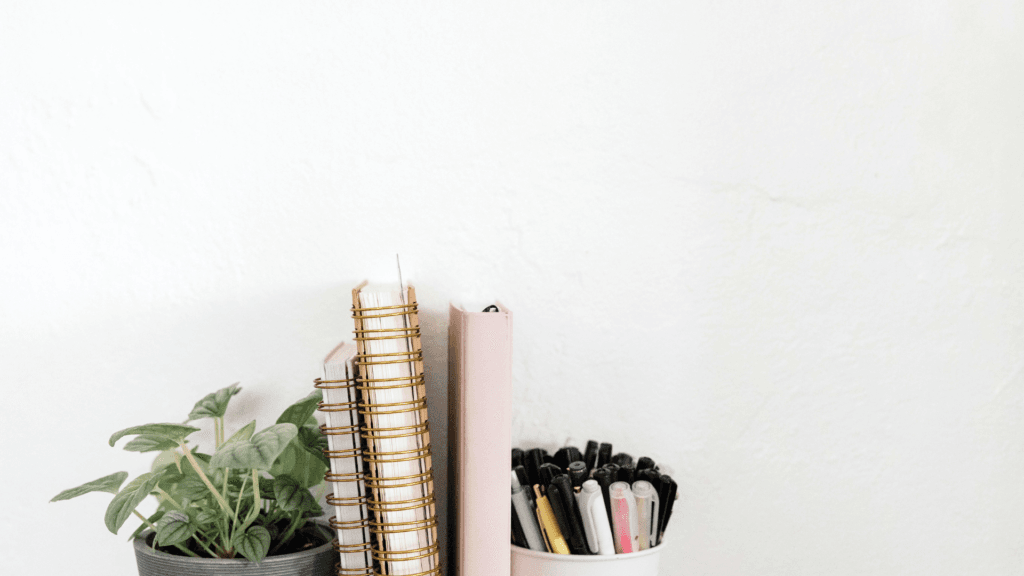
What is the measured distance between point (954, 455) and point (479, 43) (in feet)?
2.01

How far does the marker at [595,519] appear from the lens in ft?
1.71

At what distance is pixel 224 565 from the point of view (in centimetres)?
47

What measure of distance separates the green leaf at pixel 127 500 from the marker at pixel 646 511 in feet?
1.13

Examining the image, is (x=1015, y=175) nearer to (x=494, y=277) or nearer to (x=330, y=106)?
(x=494, y=277)

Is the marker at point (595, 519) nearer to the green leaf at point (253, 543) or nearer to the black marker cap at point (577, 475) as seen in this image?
the black marker cap at point (577, 475)

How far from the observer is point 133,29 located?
2.05 feet

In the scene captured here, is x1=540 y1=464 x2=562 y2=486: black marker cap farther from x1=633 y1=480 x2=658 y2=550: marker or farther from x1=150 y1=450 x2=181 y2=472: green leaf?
x1=150 y1=450 x2=181 y2=472: green leaf

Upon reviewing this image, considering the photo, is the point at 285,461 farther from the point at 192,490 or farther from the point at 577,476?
the point at 577,476

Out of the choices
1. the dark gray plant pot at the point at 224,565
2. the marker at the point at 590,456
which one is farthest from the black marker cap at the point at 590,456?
the dark gray plant pot at the point at 224,565

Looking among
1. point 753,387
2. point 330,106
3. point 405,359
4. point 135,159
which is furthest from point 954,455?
point 135,159

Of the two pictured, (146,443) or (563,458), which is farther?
(563,458)

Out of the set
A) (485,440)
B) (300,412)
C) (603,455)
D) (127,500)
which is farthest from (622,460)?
(127,500)

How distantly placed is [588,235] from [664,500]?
0.82 feet

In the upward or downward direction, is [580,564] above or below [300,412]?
below
